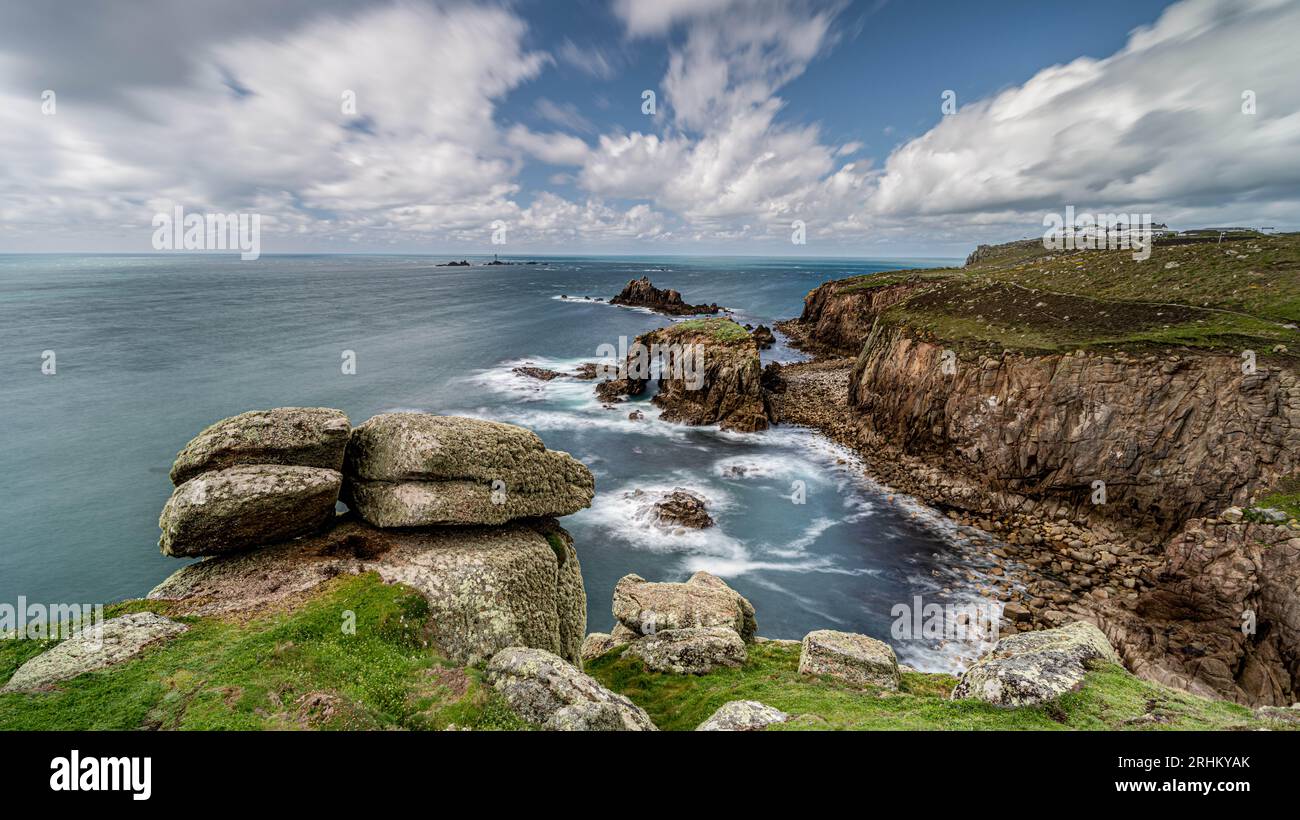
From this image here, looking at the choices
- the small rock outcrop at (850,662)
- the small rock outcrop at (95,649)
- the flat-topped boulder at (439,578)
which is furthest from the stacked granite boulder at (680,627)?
the small rock outcrop at (95,649)

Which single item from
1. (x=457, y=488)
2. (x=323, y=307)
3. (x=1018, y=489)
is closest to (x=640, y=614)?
(x=457, y=488)

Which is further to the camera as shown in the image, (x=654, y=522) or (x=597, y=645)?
(x=654, y=522)

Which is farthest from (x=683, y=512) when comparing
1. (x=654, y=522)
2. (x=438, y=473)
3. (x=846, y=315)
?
(x=846, y=315)

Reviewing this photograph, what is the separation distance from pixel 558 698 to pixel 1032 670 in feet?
39.6

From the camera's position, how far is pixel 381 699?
11172 millimetres

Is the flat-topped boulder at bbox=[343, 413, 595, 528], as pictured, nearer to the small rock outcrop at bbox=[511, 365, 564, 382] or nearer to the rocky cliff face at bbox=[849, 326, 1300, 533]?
the rocky cliff face at bbox=[849, 326, 1300, 533]

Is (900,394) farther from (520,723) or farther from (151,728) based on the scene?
(151,728)

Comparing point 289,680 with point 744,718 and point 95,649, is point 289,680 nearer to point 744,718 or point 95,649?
point 95,649

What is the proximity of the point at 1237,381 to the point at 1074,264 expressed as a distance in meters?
34.9

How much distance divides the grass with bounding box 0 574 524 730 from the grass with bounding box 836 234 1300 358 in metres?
47.6

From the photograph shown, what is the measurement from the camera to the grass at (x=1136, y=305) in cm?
3419

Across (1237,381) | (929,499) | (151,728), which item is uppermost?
(1237,381)

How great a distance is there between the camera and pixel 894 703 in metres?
13.6
